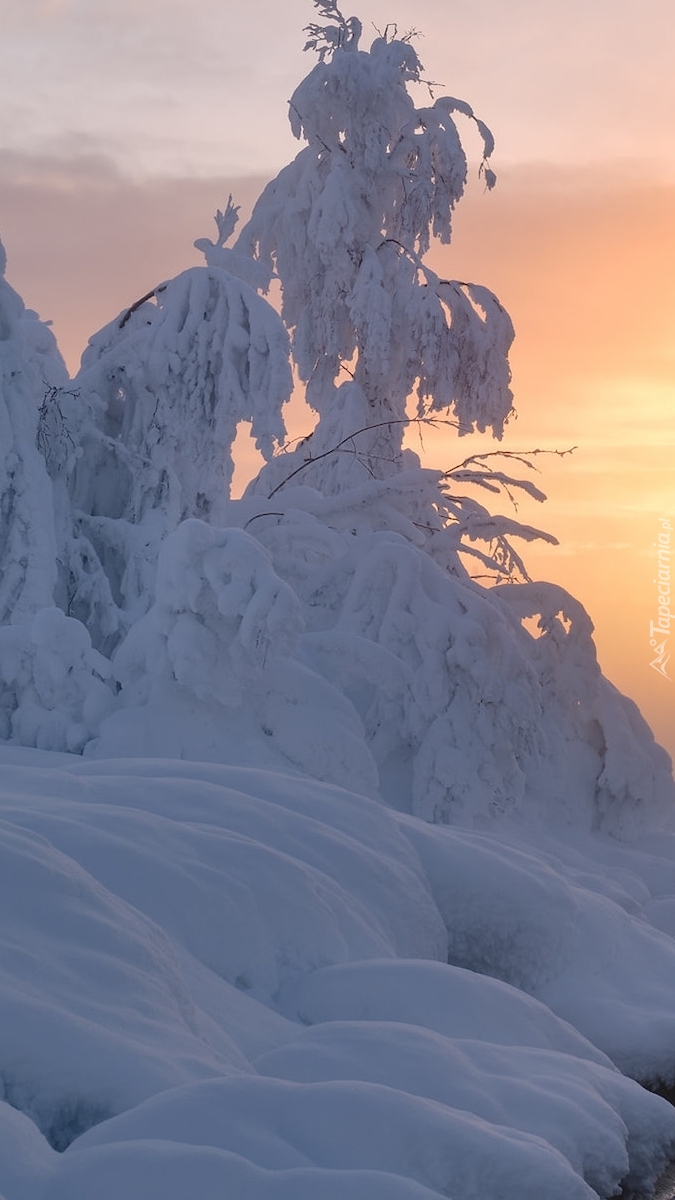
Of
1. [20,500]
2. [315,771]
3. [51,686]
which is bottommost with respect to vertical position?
[315,771]

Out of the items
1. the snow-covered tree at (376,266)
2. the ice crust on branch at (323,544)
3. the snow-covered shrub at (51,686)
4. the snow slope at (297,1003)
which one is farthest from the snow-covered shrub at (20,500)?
the snow-covered tree at (376,266)

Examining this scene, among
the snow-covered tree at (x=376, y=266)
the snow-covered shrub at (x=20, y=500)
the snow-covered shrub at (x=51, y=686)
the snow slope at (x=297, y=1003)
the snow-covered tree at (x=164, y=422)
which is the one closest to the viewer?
the snow slope at (x=297, y=1003)

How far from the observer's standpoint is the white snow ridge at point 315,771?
3.95 metres

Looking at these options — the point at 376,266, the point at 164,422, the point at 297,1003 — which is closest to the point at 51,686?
the point at 164,422

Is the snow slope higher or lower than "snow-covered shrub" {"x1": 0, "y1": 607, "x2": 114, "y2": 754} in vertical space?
lower

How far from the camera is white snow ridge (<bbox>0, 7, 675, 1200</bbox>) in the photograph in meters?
3.95

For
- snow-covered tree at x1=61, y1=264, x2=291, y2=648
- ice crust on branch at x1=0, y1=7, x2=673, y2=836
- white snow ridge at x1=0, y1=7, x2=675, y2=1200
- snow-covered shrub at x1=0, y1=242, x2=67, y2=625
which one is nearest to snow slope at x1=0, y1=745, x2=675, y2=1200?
white snow ridge at x1=0, y1=7, x2=675, y2=1200

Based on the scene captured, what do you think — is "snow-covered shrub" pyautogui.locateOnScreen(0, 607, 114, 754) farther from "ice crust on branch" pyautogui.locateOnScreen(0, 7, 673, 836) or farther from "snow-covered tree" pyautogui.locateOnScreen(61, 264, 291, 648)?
"snow-covered tree" pyautogui.locateOnScreen(61, 264, 291, 648)

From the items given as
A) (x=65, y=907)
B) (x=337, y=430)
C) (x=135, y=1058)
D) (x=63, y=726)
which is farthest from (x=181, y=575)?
(x=337, y=430)

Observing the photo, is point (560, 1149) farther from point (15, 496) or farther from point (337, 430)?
point (337, 430)

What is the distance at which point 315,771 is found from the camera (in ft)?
32.9

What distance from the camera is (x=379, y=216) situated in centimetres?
1700

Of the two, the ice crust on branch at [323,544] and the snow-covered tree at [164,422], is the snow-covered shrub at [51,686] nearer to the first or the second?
the ice crust on branch at [323,544]

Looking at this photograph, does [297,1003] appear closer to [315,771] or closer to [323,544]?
[315,771]
